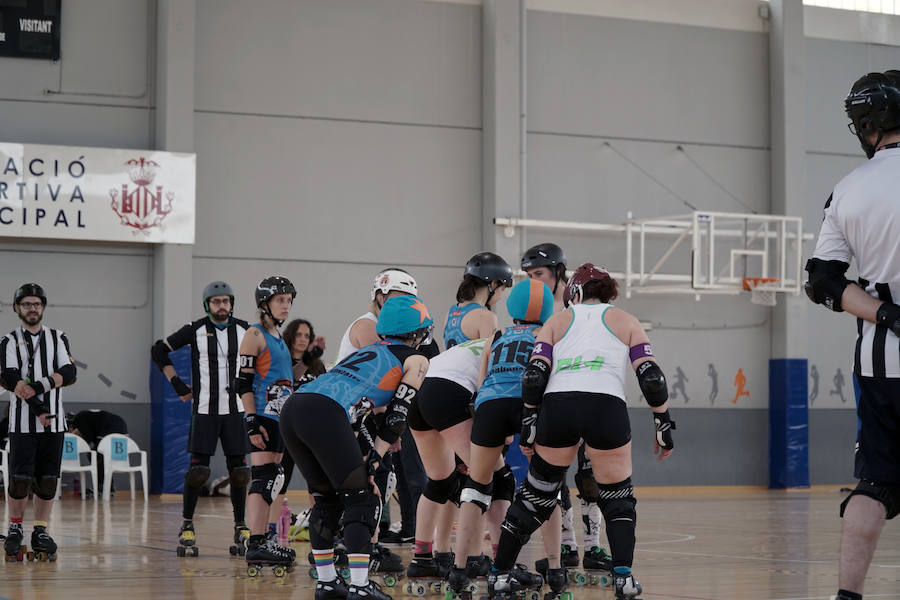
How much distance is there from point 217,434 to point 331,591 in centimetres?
282

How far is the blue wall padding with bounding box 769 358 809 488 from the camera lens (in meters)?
17.0

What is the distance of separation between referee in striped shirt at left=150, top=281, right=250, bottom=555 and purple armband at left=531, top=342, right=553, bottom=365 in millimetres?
3189

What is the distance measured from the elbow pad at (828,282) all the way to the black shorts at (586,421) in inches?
48.2

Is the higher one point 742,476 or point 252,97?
point 252,97

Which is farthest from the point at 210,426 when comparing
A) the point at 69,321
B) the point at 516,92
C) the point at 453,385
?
the point at 516,92

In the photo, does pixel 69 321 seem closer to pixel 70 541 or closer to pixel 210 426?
pixel 70 541

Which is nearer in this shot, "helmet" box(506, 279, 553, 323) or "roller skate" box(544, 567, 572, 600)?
"roller skate" box(544, 567, 572, 600)

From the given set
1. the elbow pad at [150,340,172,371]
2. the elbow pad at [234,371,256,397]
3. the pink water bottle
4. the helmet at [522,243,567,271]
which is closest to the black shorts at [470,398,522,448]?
the helmet at [522,243,567,271]

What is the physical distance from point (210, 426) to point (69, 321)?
7.60 m

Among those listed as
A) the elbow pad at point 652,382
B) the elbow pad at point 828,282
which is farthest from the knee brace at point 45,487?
the elbow pad at point 828,282

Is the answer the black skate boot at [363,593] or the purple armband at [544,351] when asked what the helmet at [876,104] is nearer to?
the purple armband at [544,351]

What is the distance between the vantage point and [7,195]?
1404 centimetres

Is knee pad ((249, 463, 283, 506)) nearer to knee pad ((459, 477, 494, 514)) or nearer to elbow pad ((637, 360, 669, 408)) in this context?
knee pad ((459, 477, 494, 514))

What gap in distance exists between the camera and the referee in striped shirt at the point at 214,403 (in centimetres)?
759
